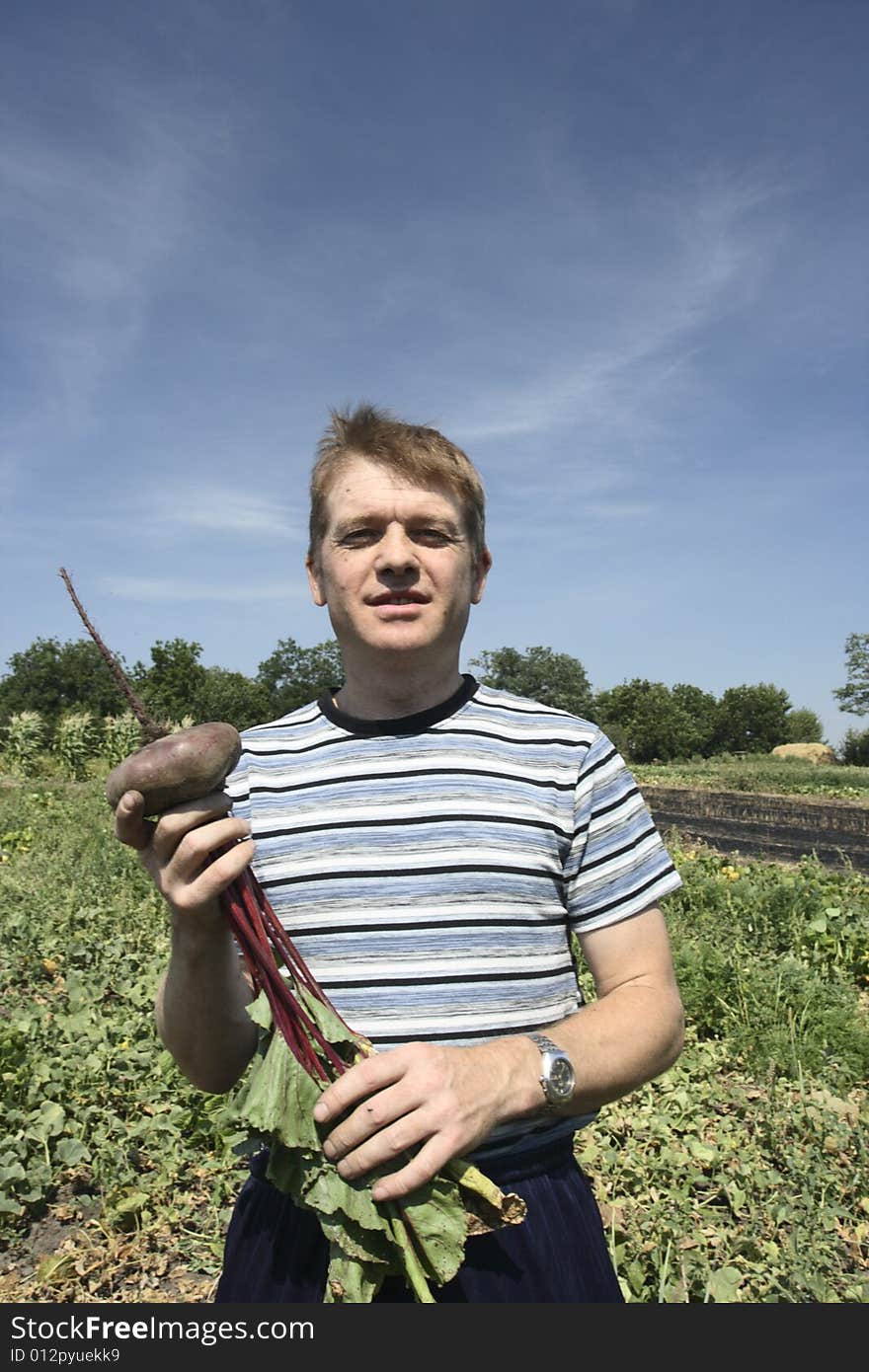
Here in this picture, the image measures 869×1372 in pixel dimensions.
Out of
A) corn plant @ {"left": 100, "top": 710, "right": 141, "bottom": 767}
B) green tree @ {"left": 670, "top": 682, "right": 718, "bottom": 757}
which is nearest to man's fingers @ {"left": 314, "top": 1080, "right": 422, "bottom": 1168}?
corn plant @ {"left": 100, "top": 710, "right": 141, "bottom": 767}

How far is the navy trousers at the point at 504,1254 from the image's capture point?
4.70ft

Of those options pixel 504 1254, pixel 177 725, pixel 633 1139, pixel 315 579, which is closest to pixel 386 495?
pixel 315 579

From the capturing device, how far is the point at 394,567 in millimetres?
1569

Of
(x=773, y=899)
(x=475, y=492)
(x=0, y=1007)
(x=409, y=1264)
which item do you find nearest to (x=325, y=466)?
(x=475, y=492)

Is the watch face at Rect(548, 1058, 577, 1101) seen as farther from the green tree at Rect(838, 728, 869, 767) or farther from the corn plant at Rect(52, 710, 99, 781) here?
the green tree at Rect(838, 728, 869, 767)

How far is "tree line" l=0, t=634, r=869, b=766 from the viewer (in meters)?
52.0

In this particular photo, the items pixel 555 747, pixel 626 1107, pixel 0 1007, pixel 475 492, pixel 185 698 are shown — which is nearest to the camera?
pixel 555 747

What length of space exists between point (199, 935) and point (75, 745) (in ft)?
65.9

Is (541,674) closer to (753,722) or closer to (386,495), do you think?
(753,722)

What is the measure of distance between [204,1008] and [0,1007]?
371 cm

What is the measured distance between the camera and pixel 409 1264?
1.30m

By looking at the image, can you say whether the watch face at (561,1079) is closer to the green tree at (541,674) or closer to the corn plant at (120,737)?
the corn plant at (120,737)

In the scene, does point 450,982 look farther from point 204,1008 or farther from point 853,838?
point 853,838

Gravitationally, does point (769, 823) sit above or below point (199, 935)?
below
